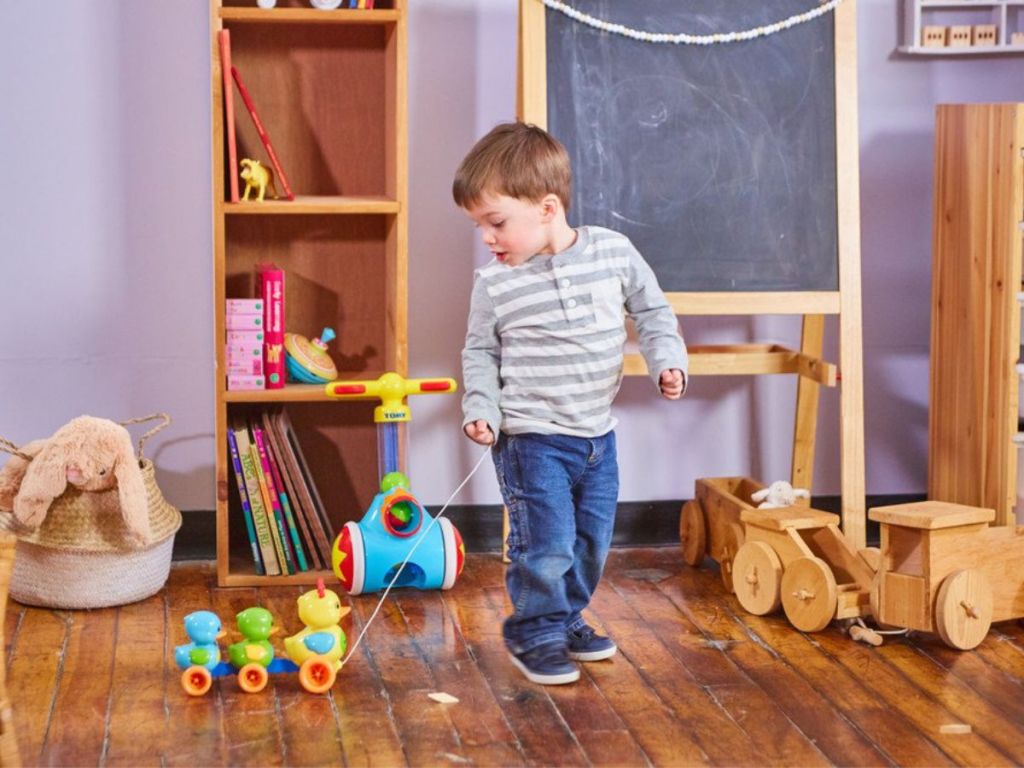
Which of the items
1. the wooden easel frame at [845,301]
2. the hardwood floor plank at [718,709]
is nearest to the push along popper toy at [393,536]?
the hardwood floor plank at [718,709]

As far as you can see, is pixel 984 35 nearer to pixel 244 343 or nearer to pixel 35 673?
pixel 244 343

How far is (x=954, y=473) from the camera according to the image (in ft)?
10.5

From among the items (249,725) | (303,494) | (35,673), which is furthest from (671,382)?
(35,673)

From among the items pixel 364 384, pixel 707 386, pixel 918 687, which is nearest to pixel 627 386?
pixel 707 386

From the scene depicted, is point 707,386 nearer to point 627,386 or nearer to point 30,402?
point 627,386

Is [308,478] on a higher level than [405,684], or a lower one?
higher

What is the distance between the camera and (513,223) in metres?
2.33

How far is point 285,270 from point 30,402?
64 centimetres

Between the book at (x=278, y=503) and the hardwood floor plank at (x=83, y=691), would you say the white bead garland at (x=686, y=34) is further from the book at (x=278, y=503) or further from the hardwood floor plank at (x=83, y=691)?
the hardwood floor plank at (x=83, y=691)

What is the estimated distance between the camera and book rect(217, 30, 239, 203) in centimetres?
278

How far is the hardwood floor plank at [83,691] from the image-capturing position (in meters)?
2.07

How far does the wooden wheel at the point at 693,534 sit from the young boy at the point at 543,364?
73 centimetres

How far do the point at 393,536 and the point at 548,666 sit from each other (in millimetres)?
634

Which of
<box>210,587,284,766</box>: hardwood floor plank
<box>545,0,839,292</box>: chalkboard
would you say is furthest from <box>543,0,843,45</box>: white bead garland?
<box>210,587,284,766</box>: hardwood floor plank
